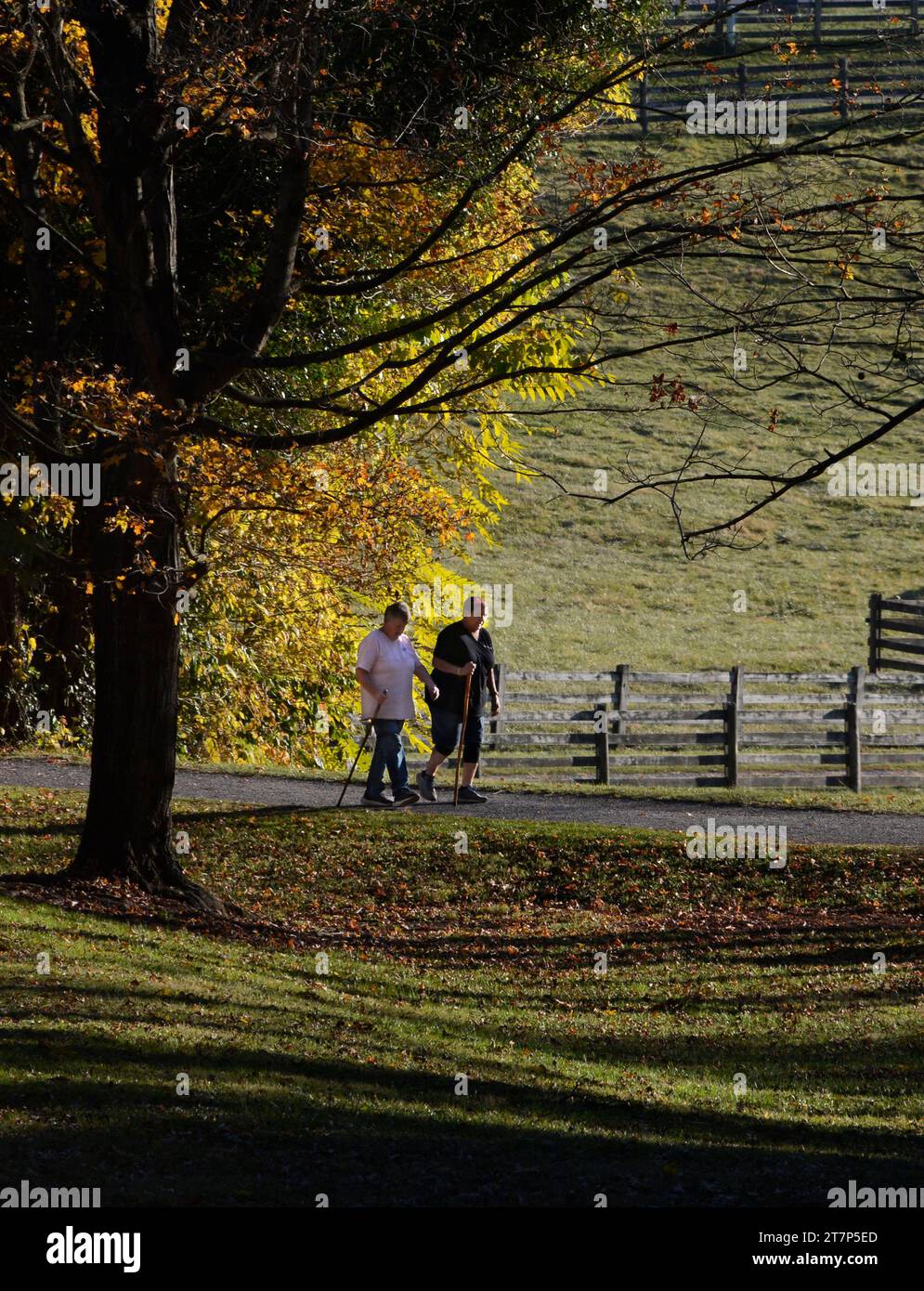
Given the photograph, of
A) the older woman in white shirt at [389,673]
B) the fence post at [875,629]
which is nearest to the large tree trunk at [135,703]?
the older woman in white shirt at [389,673]

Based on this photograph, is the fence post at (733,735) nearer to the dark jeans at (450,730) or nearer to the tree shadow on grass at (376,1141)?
the dark jeans at (450,730)

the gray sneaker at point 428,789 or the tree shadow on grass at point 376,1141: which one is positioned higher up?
the gray sneaker at point 428,789

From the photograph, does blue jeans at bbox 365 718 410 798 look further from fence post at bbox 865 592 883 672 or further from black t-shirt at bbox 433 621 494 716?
fence post at bbox 865 592 883 672

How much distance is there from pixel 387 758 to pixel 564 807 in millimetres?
2495

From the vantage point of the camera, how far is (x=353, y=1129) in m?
6.78

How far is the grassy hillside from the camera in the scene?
116ft

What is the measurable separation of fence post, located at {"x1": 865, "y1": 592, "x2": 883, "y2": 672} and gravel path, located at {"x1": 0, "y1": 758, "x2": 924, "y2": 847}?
1606 cm

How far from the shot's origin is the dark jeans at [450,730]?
50.6 ft

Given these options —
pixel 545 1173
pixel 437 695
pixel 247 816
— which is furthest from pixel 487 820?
pixel 545 1173

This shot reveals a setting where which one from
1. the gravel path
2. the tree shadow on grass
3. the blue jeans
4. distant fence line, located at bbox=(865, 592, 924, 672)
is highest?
distant fence line, located at bbox=(865, 592, 924, 672)

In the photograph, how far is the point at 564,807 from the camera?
17.0m

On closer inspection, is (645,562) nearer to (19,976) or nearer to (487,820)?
(487,820)

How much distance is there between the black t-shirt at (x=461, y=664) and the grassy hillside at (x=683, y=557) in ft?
48.7

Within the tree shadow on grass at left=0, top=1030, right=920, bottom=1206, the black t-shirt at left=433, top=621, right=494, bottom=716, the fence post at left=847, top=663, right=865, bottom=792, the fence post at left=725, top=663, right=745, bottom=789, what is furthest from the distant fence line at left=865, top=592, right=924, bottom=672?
the tree shadow on grass at left=0, top=1030, right=920, bottom=1206
